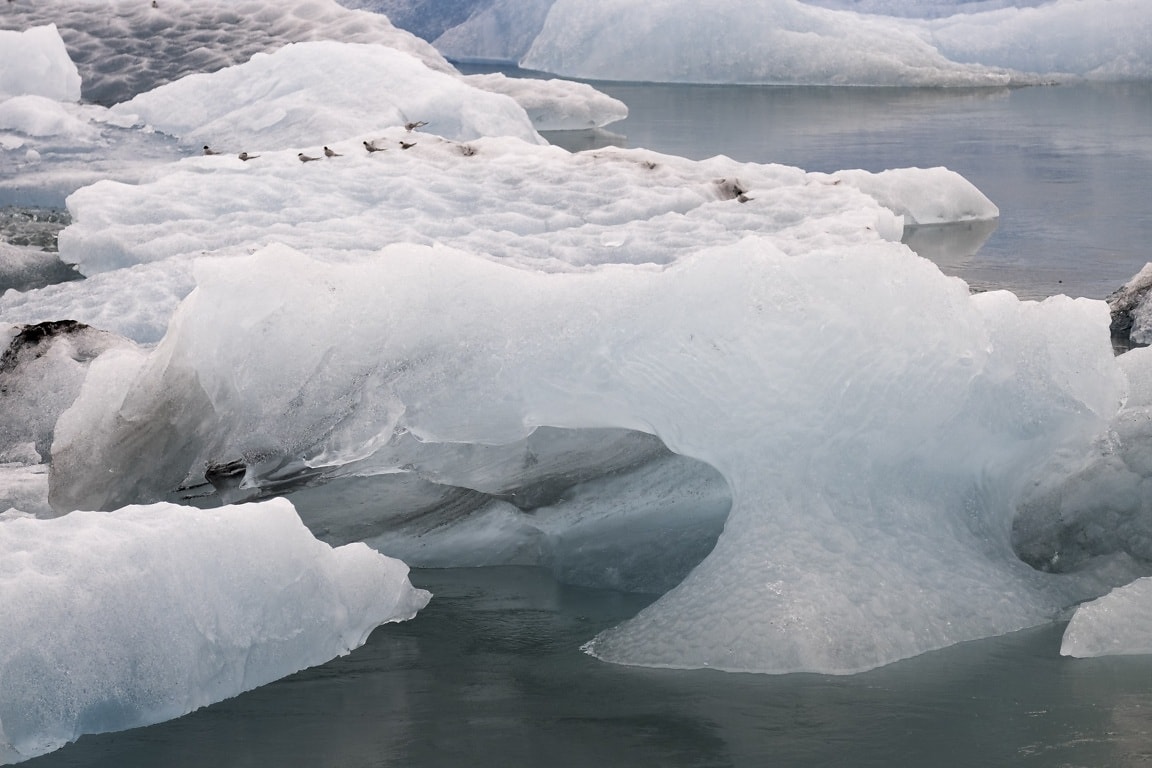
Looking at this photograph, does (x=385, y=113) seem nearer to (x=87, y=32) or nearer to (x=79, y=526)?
(x=87, y=32)

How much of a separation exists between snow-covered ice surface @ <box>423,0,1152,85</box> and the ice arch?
67.2ft

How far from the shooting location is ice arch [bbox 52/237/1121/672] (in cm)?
298

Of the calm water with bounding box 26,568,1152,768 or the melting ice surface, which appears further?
the melting ice surface

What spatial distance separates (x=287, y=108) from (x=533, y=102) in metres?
5.14

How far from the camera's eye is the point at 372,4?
1214 inches

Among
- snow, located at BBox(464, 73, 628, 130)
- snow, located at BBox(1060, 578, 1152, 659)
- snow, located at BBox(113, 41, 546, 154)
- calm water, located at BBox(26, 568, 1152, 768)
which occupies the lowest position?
snow, located at BBox(464, 73, 628, 130)

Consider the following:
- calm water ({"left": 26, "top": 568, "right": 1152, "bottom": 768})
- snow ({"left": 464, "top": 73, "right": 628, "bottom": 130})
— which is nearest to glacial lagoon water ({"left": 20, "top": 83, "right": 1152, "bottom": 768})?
calm water ({"left": 26, "top": 568, "right": 1152, "bottom": 768})

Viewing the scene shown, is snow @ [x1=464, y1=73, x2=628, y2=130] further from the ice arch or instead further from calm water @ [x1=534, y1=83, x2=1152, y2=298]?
the ice arch

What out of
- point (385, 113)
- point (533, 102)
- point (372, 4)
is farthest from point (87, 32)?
point (372, 4)

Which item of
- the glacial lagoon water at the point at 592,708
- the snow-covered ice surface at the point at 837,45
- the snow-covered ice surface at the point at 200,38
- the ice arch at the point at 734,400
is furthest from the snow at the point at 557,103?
the glacial lagoon water at the point at 592,708

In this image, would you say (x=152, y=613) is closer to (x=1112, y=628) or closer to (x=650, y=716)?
(x=650, y=716)

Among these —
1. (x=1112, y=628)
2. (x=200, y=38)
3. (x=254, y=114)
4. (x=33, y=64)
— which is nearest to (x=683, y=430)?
(x=1112, y=628)

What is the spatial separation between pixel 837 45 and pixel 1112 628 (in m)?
21.2

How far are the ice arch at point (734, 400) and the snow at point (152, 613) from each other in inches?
Result: 21.2
